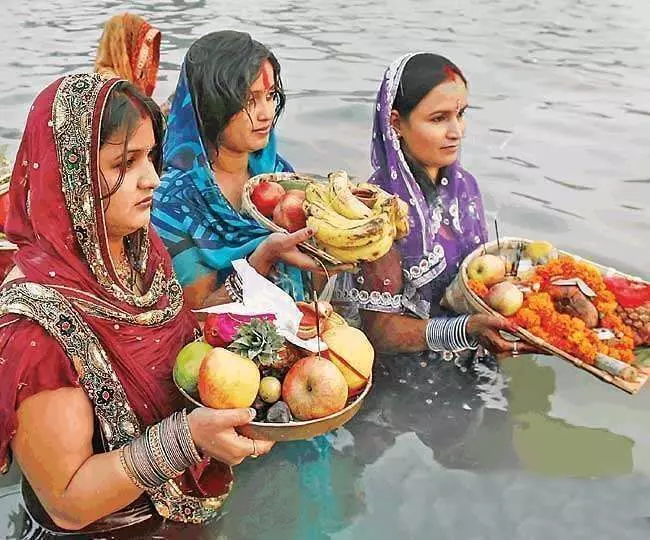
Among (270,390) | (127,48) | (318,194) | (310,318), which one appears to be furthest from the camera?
(127,48)

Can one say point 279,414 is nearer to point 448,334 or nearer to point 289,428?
point 289,428

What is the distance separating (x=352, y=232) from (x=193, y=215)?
2.88 feet

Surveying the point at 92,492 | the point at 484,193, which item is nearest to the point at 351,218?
the point at 92,492

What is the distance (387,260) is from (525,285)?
0.61 meters

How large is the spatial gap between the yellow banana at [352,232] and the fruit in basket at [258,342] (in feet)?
2.62

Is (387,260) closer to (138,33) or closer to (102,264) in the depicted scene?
(102,264)

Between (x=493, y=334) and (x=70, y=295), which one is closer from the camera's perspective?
(x=70, y=295)

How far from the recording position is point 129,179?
2297mm

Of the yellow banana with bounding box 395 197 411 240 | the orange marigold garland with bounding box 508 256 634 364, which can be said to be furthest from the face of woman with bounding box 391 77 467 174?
the orange marigold garland with bounding box 508 256 634 364

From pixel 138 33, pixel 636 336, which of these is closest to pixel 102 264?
pixel 636 336

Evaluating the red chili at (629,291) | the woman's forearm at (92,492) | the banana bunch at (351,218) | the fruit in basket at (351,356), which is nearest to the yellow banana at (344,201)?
the banana bunch at (351,218)

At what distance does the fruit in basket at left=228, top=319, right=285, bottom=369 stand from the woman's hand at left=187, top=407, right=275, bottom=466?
18 cm

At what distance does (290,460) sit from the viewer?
345cm

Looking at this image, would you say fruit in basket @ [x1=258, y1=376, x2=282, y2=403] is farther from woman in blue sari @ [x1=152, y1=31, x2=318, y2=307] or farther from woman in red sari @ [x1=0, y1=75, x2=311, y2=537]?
woman in blue sari @ [x1=152, y1=31, x2=318, y2=307]
